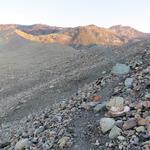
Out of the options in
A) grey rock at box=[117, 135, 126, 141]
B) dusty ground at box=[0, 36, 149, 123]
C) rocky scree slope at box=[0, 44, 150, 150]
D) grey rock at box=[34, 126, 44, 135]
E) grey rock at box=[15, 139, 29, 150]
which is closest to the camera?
grey rock at box=[117, 135, 126, 141]

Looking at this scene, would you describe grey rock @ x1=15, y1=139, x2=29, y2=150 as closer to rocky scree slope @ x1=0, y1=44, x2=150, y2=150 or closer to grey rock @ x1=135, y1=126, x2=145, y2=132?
rocky scree slope @ x1=0, y1=44, x2=150, y2=150

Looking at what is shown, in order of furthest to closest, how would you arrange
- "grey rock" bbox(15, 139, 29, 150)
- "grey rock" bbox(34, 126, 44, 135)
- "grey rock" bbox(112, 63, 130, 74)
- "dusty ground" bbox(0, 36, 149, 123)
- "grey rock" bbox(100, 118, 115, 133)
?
1. "dusty ground" bbox(0, 36, 149, 123)
2. "grey rock" bbox(112, 63, 130, 74)
3. "grey rock" bbox(34, 126, 44, 135)
4. "grey rock" bbox(15, 139, 29, 150)
5. "grey rock" bbox(100, 118, 115, 133)

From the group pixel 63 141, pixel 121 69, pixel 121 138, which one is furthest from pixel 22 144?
pixel 121 69

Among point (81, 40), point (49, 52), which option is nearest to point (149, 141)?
point (49, 52)

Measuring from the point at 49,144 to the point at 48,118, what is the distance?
1.31 meters

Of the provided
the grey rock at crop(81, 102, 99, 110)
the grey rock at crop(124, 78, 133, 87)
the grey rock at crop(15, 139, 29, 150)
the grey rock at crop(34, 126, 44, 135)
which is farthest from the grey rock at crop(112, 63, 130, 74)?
the grey rock at crop(15, 139, 29, 150)

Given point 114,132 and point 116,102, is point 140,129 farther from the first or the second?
point 116,102

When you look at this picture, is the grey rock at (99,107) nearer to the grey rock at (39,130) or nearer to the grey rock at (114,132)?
the grey rock at (114,132)

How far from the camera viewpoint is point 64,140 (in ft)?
23.0

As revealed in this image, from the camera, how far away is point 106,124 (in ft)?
22.7

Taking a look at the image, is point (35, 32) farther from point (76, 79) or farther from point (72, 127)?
point (72, 127)

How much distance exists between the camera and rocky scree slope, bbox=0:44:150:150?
6.59m

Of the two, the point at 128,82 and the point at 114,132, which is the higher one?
the point at 128,82

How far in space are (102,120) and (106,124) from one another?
0.13 metres
